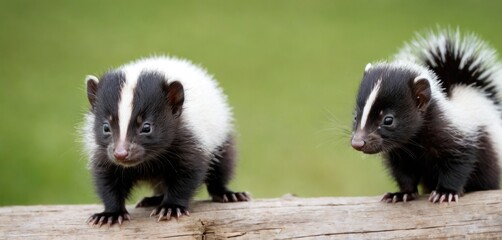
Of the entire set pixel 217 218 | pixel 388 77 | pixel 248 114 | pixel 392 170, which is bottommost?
pixel 248 114

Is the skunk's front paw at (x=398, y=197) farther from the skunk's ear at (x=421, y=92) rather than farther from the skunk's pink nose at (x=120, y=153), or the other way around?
the skunk's pink nose at (x=120, y=153)

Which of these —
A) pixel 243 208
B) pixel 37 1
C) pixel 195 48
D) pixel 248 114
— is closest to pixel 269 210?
pixel 243 208

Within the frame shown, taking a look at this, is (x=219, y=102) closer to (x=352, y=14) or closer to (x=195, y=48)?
(x=195, y=48)

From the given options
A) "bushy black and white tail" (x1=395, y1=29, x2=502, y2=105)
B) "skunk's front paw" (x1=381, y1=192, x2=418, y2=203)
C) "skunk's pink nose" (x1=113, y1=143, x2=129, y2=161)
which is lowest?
"skunk's pink nose" (x1=113, y1=143, x2=129, y2=161)

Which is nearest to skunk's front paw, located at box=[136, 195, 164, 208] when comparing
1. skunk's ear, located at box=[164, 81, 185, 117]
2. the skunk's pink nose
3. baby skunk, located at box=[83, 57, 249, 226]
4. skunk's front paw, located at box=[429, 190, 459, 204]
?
baby skunk, located at box=[83, 57, 249, 226]

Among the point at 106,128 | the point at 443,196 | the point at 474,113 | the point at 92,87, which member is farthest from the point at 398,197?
the point at 92,87

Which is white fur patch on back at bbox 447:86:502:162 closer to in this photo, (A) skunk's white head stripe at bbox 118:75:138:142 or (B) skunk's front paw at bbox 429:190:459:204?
(B) skunk's front paw at bbox 429:190:459:204
